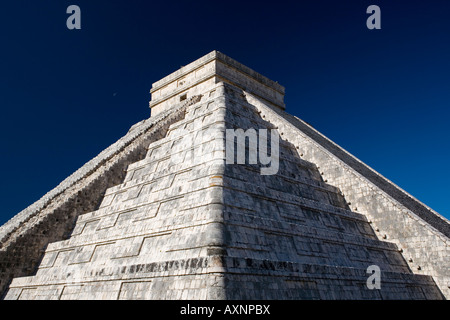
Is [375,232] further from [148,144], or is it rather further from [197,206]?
[148,144]

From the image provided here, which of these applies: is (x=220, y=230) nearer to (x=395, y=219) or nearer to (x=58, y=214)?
(x=58, y=214)

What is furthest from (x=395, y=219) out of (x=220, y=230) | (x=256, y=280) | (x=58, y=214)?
(x=58, y=214)

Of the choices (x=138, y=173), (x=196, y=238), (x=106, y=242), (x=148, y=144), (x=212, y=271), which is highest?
(x=148, y=144)

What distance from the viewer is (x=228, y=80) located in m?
17.4

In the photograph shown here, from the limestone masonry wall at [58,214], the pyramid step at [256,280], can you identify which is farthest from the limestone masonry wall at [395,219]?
the limestone masonry wall at [58,214]

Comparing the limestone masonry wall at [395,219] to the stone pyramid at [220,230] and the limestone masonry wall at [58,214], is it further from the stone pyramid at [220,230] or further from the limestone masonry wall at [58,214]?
the limestone masonry wall at [58,214]

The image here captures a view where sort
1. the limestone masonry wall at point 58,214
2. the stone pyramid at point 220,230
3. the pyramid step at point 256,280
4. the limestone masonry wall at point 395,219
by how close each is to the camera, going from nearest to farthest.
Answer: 1. the pyramid step at point 256,280
2. the stone pyramid at point 220,230
3. the limestone masonry wall at point 395,219
4. the limestone masonry wall at point 58,214

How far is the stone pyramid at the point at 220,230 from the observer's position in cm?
639

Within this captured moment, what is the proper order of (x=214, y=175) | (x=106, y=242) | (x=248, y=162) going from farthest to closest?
1. (x=248, y=162)
2. (x=106, y=242)
3. (x=214, y=175)

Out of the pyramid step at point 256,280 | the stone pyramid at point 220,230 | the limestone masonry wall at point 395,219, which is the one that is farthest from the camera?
the limestone masonry wall at point 395,219
